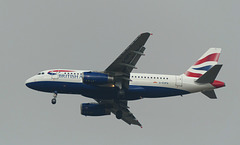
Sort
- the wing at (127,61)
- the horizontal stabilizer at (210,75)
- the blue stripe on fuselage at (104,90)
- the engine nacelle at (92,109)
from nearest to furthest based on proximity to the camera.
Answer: the wing at (127,61), the horizontal stabilizer at (210,75), the blue stripe on fuselage at (104,90), the engine nacelle at (92,109)

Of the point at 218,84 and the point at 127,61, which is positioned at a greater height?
the point at 127,61

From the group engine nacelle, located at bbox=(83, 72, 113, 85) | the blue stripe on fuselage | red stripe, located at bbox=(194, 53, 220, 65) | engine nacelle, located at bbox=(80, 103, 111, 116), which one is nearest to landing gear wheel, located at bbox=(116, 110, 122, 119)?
engine nacelle, located at bbox=(80, 103, 111, 116)

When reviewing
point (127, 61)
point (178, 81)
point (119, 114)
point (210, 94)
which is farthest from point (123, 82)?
point (210, 94)

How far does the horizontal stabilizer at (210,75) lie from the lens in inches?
2736

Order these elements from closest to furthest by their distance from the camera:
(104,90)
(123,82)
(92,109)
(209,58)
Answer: (123,82) < (104,90) < (209,58) < (92,109)

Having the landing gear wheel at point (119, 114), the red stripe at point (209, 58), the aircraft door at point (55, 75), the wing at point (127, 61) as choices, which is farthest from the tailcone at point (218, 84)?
the aircraft door at point (55, 75)

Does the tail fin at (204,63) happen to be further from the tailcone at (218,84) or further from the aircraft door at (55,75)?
the aircraft door at (55,75)

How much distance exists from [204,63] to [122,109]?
15.0 metres

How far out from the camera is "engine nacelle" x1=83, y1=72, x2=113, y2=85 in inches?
2746

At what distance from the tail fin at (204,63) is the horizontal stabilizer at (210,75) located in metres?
2.88

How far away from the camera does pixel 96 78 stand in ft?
229

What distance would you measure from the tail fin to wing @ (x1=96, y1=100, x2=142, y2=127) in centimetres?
1143

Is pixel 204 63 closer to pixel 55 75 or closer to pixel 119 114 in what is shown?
pixel 119 114

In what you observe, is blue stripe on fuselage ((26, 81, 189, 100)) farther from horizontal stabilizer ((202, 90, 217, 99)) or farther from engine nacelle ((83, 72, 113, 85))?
horizontal stabilizer ((202, 90, 217, 99))
